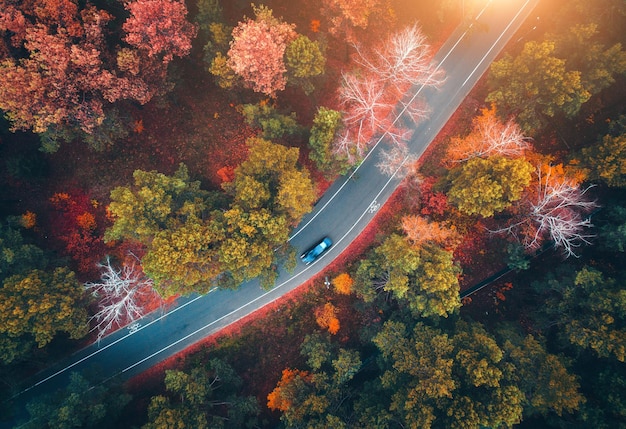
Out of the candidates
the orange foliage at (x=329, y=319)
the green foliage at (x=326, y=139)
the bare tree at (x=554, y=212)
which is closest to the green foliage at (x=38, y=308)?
the orange foliage at (x=329, y=319)

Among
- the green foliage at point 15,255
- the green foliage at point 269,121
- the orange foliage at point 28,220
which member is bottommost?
the green foliage at point 269,121

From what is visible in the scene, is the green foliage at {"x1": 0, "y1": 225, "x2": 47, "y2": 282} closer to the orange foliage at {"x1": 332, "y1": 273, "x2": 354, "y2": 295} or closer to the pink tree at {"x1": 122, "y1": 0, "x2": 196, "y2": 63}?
the pink tree at {"x1": 122, "y1": 0, "x2": 196, "y2": 63}

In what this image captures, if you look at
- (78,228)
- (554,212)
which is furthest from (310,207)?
(78,228)

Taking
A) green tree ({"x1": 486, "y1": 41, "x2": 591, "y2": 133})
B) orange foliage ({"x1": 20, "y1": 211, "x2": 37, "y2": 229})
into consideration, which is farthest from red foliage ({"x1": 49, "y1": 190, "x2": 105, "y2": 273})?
green tree ({"x1": 486, "y1": 41, "x2": 591, "y2": 133})

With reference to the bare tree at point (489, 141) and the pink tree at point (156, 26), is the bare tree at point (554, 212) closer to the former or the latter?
the bare tree at point (489, 141)

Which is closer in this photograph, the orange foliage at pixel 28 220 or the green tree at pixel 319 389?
the green tree at pixel 319 389

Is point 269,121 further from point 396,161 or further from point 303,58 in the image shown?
point 396,161

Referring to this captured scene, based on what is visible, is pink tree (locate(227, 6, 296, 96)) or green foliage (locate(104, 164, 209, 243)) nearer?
pink tree (locate(227, 6, 296, 96))
